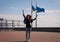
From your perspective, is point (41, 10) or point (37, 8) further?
point (37, 8)

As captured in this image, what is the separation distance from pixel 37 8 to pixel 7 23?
4.64m

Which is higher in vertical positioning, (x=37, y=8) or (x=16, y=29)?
(x=37, y=8)

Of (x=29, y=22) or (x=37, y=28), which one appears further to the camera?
(x=37, y=28)

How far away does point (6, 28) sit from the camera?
1329 inches

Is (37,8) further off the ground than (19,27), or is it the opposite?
(37,8)

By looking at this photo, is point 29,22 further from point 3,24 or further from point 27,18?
point 3,24

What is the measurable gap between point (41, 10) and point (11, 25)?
5.34 metres

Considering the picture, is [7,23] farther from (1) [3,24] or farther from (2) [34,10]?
(2) [34,10]

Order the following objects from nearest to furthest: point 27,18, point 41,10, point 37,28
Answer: point 27,18, point 41,10, point 37,28

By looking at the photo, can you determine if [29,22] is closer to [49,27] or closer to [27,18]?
[27,18]

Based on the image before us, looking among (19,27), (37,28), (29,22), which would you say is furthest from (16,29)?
(29,22)

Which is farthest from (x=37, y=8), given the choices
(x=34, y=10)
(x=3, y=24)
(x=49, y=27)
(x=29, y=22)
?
(x=29, y=22)

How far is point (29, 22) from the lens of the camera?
14.4 metres

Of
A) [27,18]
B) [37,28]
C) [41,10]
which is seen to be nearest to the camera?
[27,18]
